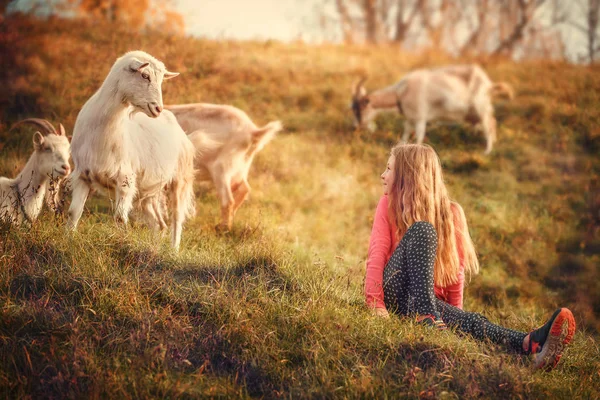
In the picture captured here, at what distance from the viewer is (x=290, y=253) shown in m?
5.47

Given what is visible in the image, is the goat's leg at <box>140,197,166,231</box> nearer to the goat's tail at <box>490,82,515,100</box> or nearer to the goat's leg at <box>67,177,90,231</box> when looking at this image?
the goat's leg at <box>67,177,90,231</box>

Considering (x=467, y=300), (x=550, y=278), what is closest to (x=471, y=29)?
(x=550, y=278)

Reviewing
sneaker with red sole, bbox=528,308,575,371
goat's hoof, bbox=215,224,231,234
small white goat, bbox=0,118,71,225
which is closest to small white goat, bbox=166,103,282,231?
goat's hoof, bbox=215,224,231,234

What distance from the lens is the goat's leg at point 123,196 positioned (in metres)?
5.30

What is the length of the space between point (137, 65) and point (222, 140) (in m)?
2.35

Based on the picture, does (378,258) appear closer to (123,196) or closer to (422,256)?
(422,256)

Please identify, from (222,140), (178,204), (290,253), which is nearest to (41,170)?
(178,204)

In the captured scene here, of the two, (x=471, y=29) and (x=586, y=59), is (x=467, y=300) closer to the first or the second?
(x=586, y=59)

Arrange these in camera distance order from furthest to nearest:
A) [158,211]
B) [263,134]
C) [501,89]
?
[501,89]
[263,134]
[158,211]

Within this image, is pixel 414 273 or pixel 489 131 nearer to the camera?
pixel 414 273

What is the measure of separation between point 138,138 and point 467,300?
401 centimetres

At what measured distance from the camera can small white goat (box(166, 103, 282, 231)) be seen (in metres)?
7.29

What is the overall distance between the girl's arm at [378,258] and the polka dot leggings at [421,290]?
76 millimetres

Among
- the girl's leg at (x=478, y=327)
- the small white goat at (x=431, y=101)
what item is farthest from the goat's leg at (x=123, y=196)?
the small white goat at (x=431, y=101)
